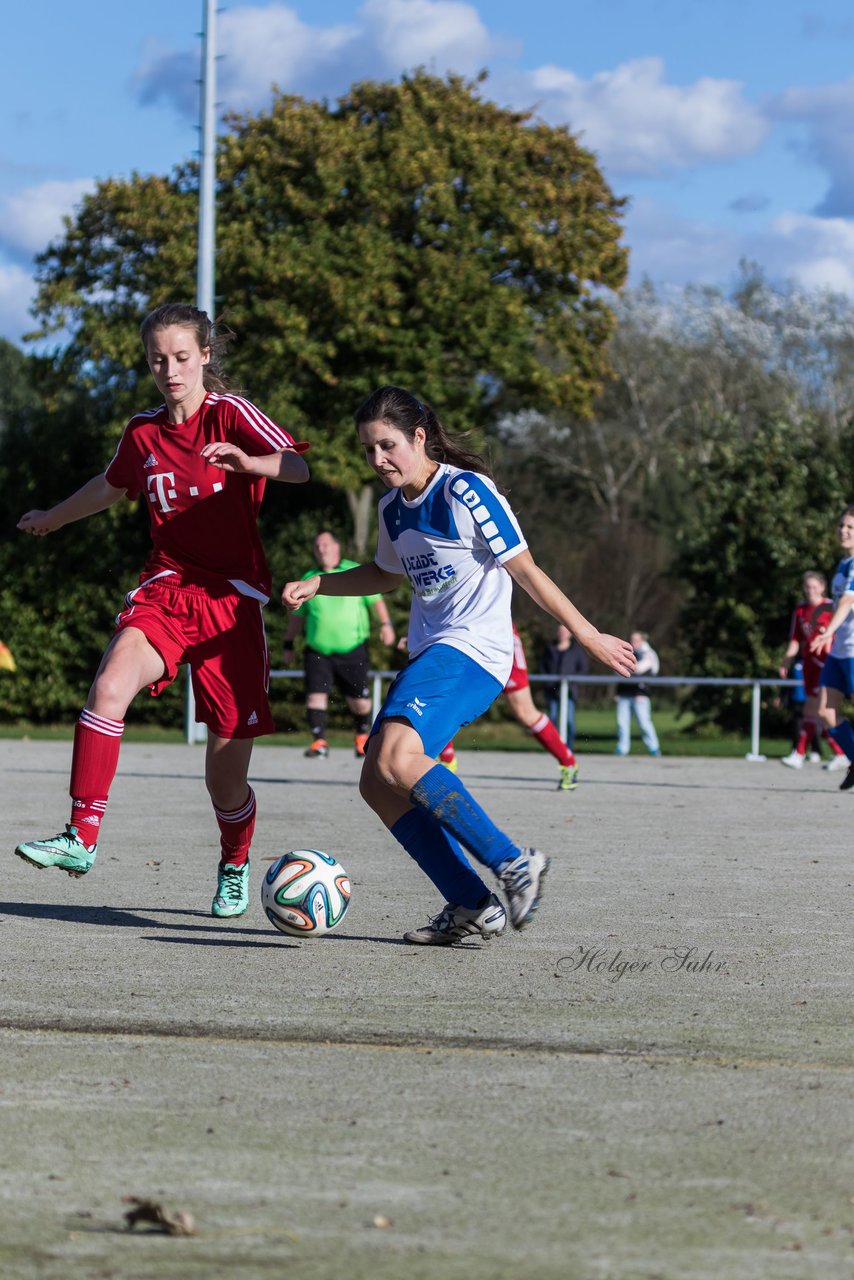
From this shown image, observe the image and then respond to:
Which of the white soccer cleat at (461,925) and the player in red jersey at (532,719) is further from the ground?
the player in red jersey at (532,719)

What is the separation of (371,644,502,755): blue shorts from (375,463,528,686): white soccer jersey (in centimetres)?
5

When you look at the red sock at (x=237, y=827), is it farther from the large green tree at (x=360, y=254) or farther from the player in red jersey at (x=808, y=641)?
the large green tree at (x=360, y=254)

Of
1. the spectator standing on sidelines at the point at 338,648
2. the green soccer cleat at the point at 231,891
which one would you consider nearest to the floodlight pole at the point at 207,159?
the spectator standing on sidelines at the point at 338,648

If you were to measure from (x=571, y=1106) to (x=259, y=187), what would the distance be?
1177 inches

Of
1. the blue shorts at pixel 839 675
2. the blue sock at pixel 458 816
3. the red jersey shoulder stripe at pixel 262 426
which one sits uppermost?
the red jersey shoulder stripe at pixel 262 426

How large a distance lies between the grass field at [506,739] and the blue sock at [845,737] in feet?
22.9

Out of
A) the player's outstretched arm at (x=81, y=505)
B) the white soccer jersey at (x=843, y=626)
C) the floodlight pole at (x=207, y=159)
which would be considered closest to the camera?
the player's outstretched arm at (x=81, y=505)

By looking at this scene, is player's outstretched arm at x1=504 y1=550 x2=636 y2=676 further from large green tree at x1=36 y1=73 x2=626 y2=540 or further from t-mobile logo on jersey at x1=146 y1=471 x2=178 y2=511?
large green tree at x1=36 y1=73 x2=626 y2=540

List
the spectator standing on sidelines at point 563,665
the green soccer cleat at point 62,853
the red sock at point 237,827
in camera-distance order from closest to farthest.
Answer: the green soccer cleat at point 62,853 < the red sock at point 237,827 < the spectator standing on sidelines at point 563,665

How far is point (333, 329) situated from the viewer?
104ft

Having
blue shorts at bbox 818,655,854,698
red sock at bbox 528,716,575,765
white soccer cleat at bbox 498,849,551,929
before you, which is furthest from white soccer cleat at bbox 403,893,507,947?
blue shorts at bbox 818,655,854,698

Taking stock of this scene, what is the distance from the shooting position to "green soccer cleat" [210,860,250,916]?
22.5 feet

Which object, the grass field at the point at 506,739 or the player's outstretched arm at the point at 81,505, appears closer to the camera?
the player's outstretched arm at the point at 81,505

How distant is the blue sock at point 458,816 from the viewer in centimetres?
582
